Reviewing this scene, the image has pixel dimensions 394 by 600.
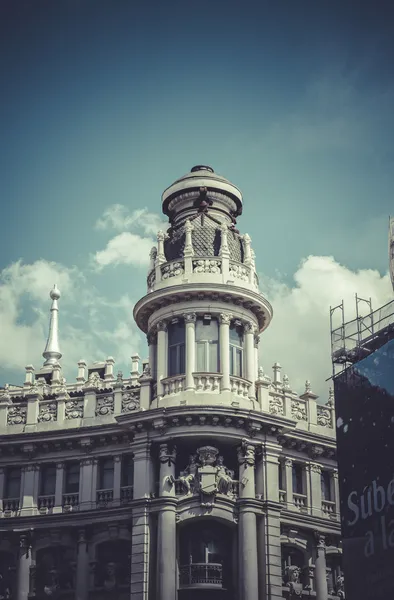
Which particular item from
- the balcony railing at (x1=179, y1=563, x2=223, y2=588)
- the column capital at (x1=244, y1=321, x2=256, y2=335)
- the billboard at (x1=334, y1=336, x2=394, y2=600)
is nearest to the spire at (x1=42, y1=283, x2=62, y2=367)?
the column capital at (x1=244, y1=321, x2=256, y2=335)

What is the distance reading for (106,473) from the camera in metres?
59.0

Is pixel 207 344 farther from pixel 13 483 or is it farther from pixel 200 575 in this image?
pixel 13 483

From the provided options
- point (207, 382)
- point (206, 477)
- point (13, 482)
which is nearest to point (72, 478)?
Answer: point (13, 482)

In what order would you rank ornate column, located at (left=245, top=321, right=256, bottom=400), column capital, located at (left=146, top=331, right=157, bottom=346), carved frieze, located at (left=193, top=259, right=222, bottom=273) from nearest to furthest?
ornate column, located at (left=245, top=321, right=256, bottom=400)
carved frieze, located at (left=193, top=259, right=222, bottom=273)
column capital, located at (left=146, top=331, right=157, bottom=346)

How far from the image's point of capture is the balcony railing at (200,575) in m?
53.9

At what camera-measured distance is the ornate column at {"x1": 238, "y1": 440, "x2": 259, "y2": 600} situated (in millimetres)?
53656

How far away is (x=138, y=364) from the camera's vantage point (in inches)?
2650

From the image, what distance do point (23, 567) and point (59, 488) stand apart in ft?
14.3

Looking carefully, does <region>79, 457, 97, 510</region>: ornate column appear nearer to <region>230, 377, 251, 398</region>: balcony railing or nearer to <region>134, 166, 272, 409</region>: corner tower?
<region>134, 166, 272, 409</region>: corner tower

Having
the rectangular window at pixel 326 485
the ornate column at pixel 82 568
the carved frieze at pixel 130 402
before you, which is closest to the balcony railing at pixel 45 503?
the ornate column at pixel 82 568

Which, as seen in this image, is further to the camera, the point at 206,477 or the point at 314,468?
the point at 314,468

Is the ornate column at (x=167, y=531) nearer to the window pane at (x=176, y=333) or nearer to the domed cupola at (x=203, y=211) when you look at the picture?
the window pane at (x=176, y=333)

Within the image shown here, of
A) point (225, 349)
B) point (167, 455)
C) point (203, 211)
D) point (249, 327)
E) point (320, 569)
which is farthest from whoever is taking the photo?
point (203, 211)

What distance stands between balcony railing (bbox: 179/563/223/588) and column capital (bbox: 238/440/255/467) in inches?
209
